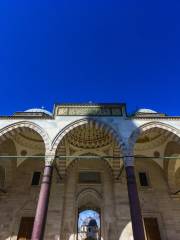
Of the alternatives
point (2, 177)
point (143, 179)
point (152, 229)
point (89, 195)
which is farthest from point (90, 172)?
point (2, 177)

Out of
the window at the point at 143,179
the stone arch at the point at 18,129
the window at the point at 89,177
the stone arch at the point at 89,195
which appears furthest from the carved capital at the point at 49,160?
the window at the point at 143,179

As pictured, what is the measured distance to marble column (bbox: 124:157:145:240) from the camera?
6134 millimetres

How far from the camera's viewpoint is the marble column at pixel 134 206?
613cm

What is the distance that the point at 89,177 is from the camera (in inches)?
439

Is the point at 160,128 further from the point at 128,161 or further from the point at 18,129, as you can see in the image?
the point at 18,129

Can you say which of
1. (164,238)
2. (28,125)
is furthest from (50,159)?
(164,238)

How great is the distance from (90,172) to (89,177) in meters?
0.28

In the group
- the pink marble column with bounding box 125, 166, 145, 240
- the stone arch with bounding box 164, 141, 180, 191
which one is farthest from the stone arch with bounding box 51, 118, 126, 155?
the stone arch with bounding box 164, 141, 180, 191

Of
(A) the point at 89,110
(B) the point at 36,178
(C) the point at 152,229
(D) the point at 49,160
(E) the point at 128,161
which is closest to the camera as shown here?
(E) the point at 128,161

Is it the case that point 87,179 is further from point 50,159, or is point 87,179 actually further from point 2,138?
point 2,138

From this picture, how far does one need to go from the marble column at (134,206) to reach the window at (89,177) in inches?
148

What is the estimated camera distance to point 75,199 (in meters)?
10.3

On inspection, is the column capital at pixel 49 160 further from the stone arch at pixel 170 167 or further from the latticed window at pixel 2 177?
the stone arch at pixel 170 167

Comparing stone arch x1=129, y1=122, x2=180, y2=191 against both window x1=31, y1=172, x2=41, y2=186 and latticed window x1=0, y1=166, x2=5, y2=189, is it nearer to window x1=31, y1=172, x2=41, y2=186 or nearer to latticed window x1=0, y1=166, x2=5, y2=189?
window x1=31, y1=172, x2=41, y2=186
